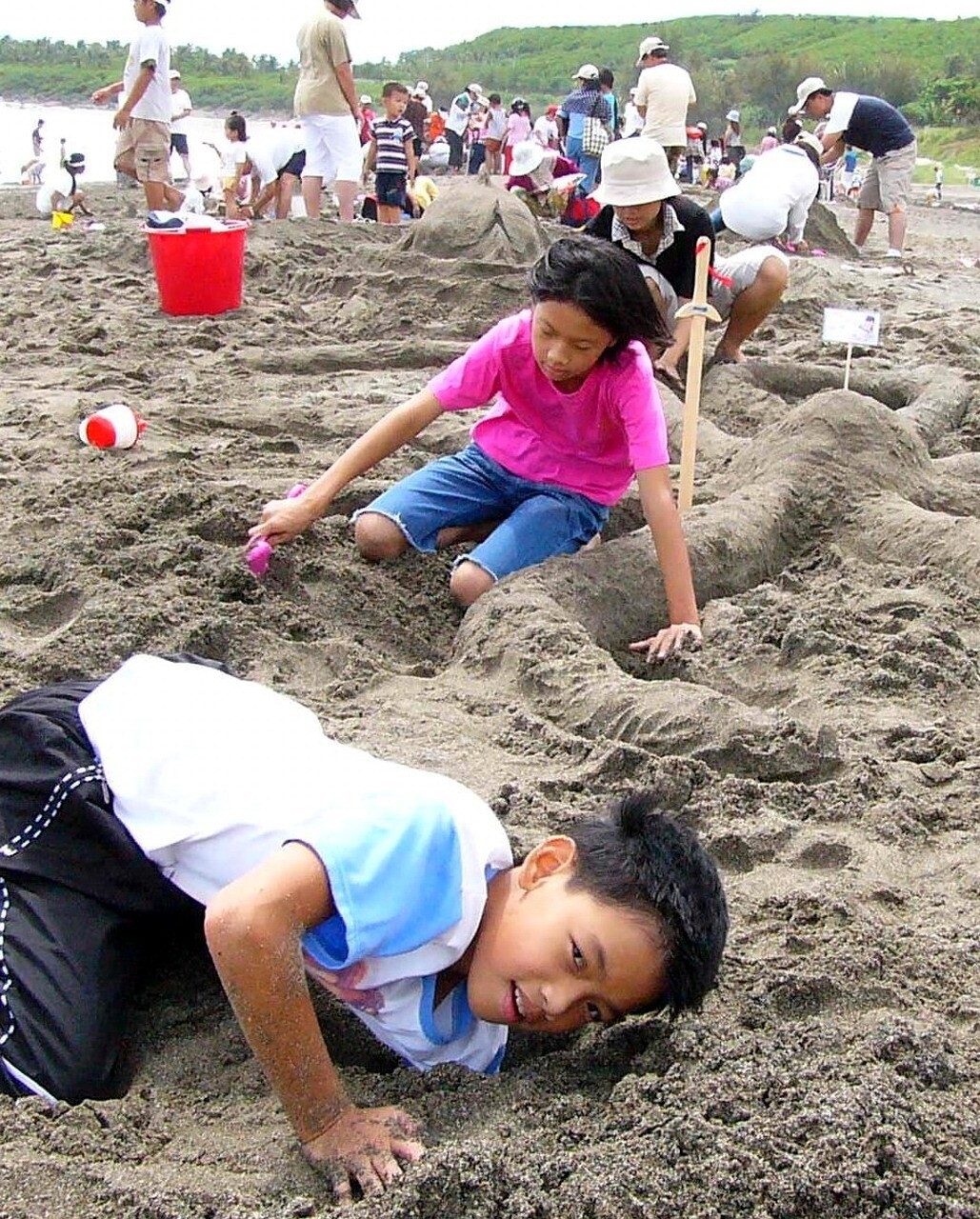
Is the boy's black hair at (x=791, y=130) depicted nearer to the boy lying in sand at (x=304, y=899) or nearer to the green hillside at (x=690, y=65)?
the boy lying in sand at (x=304, y=899)

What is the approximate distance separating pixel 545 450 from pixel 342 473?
22.3 inches

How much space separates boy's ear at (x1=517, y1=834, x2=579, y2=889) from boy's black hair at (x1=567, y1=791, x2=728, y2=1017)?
0.10ft

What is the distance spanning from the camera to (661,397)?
4.50m

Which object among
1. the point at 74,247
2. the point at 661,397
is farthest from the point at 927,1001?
the point at 74,247

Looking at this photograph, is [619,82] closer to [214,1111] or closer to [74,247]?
[74,247]

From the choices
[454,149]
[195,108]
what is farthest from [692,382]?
[195,108]

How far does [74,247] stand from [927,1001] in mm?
7146

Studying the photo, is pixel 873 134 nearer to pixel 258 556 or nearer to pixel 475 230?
pixel 475 230

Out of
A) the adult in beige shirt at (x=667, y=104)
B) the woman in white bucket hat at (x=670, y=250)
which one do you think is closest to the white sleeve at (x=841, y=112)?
the adult in beige shirt at (x=667, y=104)

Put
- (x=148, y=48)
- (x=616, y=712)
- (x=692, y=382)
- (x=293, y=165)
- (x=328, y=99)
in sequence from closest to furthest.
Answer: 1. (x=616, y=712)
2. (x=692, y=382)
3. (x=148, y=48)
4. (x=328, y=99)
5. (x=293, y=165)

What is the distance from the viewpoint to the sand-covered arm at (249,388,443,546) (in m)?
2.97

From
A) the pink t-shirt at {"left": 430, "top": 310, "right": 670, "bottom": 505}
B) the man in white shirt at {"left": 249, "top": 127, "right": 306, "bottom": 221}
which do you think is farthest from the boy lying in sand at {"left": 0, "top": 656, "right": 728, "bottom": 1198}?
the man in white shirt at {"left": 249, "top": 127, "right": 306, "bottom": 221}

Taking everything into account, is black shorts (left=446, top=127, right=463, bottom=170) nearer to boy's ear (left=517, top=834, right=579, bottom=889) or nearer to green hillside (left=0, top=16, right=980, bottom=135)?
green hillside (left=0, top=16, right=980, bottom=135)

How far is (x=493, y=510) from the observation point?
3.35 m
